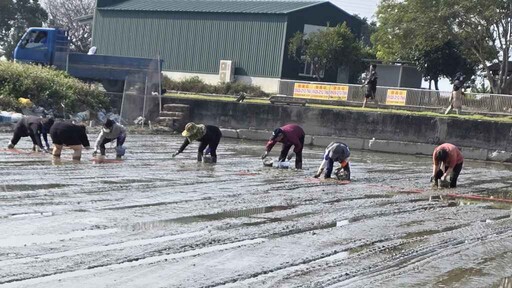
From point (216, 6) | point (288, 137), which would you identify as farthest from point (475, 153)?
point (216, 6)

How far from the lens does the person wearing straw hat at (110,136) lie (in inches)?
846

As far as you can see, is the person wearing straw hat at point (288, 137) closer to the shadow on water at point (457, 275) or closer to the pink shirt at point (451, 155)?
the pink shirt at point (451, 155)

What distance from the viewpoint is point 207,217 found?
13.4 metres

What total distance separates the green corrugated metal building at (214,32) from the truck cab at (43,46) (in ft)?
40.0

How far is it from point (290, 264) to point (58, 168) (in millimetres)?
9302

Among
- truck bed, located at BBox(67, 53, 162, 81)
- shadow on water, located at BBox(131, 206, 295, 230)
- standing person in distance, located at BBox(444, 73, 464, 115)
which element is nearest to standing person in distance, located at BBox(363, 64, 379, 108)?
standing person in distance, located at BBox(444, 73, 464, 115)

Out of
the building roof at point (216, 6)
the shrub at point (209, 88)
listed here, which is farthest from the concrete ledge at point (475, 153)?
the building roof at point (216, 6)

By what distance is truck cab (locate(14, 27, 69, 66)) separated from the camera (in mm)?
39250

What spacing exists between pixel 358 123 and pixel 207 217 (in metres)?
21.3

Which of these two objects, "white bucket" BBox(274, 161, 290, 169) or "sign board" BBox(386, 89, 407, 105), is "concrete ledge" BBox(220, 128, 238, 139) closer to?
"sign board" BBox(386, 89, 407, 105)

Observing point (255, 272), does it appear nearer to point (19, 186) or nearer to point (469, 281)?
point (469, 281)

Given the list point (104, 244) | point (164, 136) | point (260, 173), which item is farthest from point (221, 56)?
point (104, 244)

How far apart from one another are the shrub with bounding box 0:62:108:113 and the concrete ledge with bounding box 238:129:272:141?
5180 millimetres

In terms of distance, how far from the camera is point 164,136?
1278 inches
